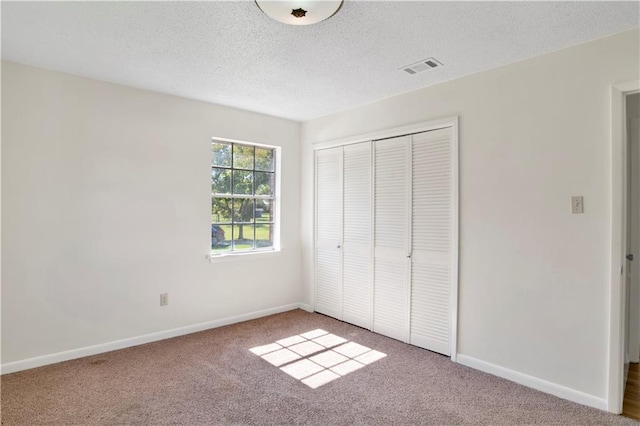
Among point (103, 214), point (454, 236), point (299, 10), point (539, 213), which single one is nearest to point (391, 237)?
point (454, 236)

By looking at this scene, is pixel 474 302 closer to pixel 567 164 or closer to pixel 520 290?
pixel 520 290

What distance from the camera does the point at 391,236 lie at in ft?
11.6

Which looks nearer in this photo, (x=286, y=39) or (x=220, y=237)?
(x=286, y=39)

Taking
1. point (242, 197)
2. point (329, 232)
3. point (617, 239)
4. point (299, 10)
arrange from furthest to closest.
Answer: point (329, 232), point (242, 197), point (617, 239), point (299, 10)

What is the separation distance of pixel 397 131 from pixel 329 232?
4.80ft

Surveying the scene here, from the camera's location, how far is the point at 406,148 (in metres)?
3.38

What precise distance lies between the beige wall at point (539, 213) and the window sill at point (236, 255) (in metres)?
2.25

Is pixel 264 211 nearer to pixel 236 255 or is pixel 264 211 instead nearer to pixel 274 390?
pixel 236 255

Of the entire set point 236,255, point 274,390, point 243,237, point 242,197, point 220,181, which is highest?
point 220,181

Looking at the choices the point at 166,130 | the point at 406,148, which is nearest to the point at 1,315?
Answer: the point at 166,130

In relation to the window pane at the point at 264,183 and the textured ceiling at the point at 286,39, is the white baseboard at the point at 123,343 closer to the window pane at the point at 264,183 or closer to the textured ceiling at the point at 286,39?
the window pane at the point at 264,183

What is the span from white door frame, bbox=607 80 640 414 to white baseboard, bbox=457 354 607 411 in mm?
88

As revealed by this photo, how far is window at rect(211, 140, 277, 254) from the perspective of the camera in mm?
3904

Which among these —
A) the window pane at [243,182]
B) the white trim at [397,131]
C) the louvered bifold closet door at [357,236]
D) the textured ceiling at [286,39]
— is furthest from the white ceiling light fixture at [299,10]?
the window pane at [243,182]
